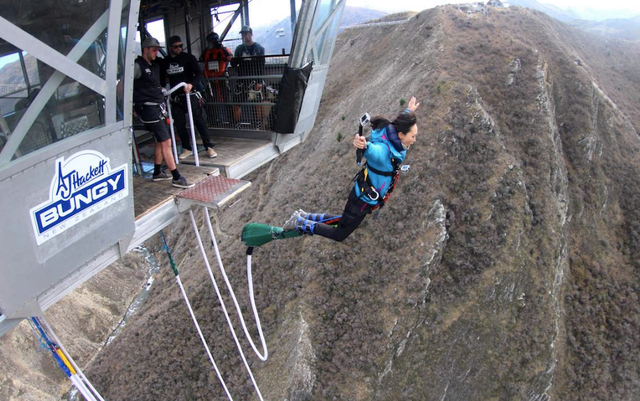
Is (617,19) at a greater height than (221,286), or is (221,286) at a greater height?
(617,19)

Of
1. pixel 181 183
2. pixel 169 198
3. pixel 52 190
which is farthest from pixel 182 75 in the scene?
pixel 52 190

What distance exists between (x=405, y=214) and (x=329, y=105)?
1617 centimetres

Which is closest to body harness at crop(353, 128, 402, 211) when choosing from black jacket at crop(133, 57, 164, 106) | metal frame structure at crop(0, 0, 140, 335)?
metal frame structure at crop(0, 0, 140, 335)

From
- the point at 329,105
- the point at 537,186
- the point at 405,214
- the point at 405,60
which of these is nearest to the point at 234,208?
the point at 329,105

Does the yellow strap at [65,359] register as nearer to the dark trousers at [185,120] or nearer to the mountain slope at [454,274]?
the dark trousers at [185,120]

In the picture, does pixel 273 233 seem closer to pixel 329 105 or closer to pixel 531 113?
pixel 531 113

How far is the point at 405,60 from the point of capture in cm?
2503

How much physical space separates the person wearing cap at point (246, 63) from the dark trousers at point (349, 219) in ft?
14.0

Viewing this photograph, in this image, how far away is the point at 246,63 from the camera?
9547 millimetres

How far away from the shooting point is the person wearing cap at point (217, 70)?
943 centimetres

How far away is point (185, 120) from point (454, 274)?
1171 cm

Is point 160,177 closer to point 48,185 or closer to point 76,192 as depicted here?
point 76,192

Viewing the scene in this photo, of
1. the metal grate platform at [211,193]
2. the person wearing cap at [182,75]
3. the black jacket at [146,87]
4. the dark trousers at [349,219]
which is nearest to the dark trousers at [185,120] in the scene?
the person wearing cap at [182,75]

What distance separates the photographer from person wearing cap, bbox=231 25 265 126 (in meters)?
9.41
